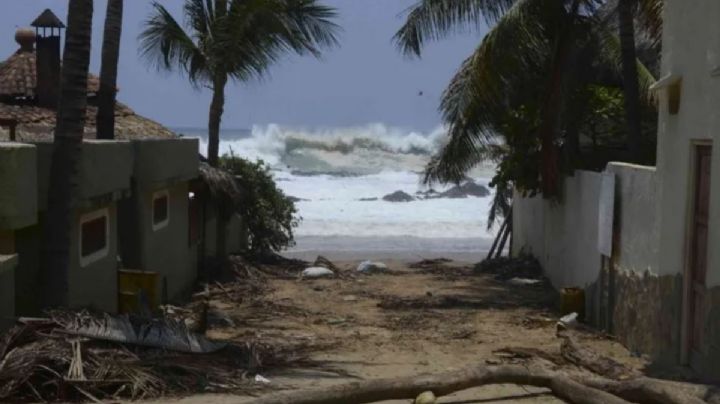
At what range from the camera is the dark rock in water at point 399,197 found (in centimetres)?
5344

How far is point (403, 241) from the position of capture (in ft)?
131

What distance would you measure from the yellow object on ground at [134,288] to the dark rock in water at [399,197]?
38.8 meters

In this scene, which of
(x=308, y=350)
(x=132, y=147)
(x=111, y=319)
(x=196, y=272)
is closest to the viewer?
(x=111, y=319)

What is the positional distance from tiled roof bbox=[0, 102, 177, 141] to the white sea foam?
19.6ft

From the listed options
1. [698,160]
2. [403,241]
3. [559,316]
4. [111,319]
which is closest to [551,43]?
[559,316]

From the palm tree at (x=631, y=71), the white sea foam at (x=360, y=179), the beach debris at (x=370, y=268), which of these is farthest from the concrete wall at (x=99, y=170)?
the white sea foam at (x=360, y=179)

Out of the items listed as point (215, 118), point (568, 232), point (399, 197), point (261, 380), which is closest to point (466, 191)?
point (399, 197)

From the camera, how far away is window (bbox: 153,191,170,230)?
17531 mm

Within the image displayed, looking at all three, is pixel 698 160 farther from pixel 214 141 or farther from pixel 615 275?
pixel 214 141

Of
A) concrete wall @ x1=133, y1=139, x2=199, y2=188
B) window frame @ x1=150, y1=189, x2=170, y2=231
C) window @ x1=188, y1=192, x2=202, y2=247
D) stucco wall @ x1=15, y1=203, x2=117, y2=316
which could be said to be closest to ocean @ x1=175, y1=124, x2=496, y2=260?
window @ x1=188, y1=192, x2=202, y2=247

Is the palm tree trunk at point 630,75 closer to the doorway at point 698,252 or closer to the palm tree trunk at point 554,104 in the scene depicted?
the palm tree trunk at point 554,104

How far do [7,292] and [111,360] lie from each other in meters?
1.14

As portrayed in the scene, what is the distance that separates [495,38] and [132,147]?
621 centimetres

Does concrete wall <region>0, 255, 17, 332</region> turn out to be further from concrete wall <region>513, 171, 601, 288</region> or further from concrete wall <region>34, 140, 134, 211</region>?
concrete wall <region>513, 171, 601, 288</region>
